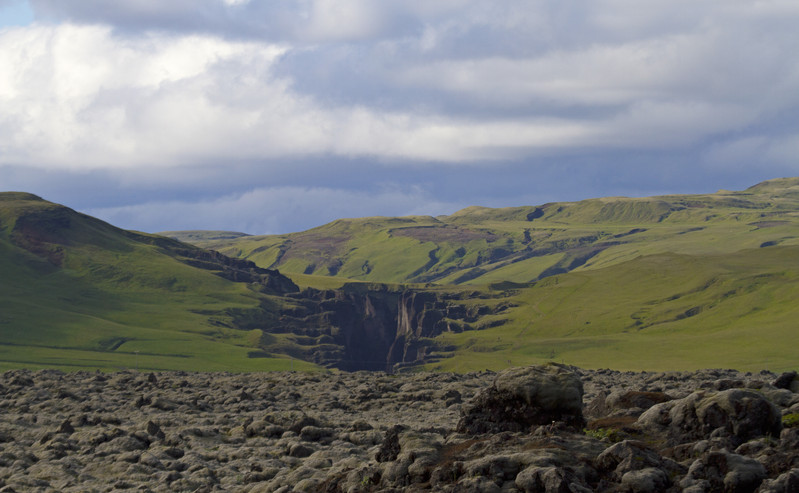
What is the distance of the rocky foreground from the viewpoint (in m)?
23.5

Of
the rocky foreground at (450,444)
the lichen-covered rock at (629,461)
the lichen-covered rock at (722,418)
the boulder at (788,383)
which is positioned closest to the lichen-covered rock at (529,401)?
the rocky foreground at (450,444)

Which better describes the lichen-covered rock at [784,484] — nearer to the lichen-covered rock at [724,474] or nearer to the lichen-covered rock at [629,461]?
the lichen-covered rock at [724,474]

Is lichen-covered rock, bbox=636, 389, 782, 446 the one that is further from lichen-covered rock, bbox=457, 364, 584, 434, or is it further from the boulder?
the boulder

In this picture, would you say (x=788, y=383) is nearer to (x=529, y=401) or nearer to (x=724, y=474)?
(x=529, y=401)

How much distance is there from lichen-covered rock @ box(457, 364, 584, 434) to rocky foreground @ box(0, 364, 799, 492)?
0.16 feet

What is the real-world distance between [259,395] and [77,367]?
467 feet

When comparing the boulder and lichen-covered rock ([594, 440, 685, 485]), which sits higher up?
the boulder

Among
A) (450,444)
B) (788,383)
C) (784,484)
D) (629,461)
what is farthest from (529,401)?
(788,383)

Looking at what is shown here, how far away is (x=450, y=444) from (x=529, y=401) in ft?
10.8

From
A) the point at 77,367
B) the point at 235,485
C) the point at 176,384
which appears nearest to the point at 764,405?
the point at 235,485

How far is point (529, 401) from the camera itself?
29.9 meters

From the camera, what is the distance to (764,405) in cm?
2627

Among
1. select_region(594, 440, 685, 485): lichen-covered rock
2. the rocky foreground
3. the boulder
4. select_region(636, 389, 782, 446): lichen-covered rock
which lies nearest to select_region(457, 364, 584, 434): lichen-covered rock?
the rocky foreground

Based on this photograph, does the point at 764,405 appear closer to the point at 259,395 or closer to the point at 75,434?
the point at 75,434
